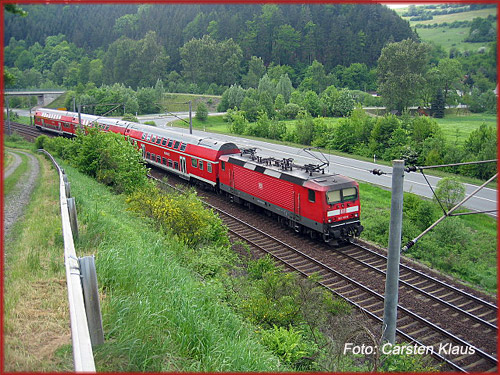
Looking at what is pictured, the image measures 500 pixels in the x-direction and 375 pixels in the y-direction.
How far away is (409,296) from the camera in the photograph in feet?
49.3

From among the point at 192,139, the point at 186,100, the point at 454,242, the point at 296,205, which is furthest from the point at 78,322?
the point at 186,100

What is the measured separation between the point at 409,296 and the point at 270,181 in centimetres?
911

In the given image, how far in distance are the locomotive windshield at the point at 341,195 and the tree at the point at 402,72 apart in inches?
1654

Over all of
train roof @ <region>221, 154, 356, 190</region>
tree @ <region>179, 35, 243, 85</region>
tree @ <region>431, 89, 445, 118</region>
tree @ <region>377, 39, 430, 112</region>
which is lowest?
train roof @ <region>221, 154, 356, 190</region>

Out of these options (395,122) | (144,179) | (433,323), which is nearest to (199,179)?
(144,179)

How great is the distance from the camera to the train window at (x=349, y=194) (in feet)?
62.8

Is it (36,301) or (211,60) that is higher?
(211,60)

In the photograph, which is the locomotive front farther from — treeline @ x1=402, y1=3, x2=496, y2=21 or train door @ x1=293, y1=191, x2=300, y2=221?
treeline @ x1=402, y1=3, x2=496, y2=21

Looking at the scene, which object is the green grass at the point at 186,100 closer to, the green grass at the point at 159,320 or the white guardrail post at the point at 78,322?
the green grass at the point at 159,320

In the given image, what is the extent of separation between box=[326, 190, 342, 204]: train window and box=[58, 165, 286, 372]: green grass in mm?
8414

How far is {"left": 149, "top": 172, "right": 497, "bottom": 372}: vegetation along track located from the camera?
12.0m

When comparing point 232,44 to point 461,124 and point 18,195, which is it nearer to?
point 461,124

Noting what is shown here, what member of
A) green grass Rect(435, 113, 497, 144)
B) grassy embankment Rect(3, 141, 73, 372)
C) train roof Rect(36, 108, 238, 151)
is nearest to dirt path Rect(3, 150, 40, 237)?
grassy embankment Rect(3, 141, 73, 372)

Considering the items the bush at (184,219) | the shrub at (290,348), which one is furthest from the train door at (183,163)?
Answer: the shrub at (290,348)
